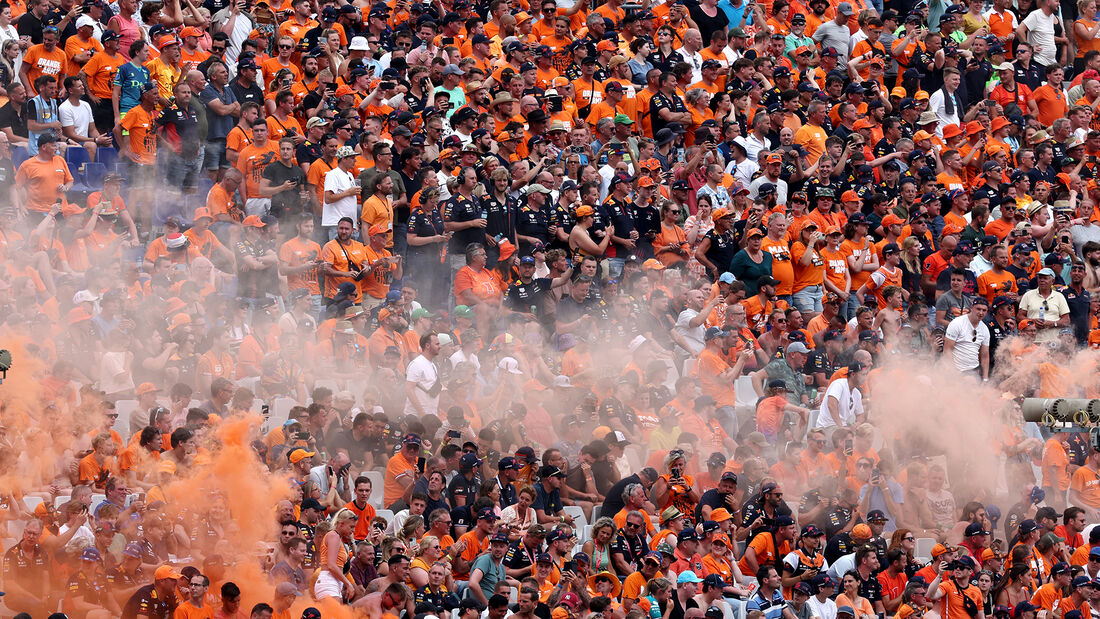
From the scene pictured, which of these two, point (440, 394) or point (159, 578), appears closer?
point (159, 578)

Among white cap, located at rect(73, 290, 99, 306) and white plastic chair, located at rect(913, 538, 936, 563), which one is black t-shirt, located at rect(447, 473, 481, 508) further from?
white plastic chair, located at rect(913, 538, 936, 563)

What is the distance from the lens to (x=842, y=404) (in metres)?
16.9

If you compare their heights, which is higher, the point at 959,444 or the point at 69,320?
the point at 69,320

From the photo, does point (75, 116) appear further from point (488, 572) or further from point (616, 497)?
point (488, 572)

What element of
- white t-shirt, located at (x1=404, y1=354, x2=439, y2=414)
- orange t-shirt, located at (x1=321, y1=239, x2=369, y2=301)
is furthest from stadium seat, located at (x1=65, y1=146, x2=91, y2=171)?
white t-shirt, located at (x1=404, y1=354, x2=439, y2=414)

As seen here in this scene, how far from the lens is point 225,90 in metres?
18.4

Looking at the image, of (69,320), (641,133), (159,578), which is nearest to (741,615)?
(159,578)

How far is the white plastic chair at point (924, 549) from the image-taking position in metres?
16.0

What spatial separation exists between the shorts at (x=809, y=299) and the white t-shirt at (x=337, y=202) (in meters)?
4.57

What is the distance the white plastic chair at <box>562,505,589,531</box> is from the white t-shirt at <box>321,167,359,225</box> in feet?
13.2

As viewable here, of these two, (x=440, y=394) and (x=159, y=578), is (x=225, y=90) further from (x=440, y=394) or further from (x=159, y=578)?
(x=159, y=578)

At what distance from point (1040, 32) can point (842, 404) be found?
9.38 meters

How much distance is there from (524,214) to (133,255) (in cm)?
385

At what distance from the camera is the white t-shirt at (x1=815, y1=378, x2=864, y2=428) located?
55.0ft
